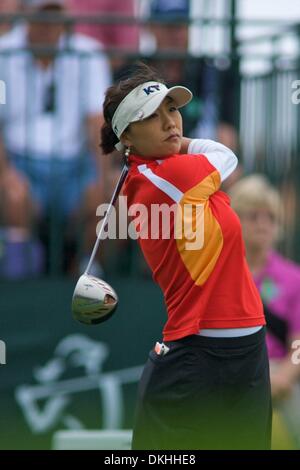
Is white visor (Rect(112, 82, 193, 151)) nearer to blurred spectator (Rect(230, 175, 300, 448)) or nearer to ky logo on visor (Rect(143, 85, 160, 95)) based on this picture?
ky logo on visor (Rect(143, 85, 160, 95))

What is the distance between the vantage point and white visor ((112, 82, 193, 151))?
14.3 ft

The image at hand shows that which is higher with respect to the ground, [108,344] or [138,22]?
[138,22]

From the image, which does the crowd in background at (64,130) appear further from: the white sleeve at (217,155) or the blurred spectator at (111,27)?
the white sleeve at (217,155)

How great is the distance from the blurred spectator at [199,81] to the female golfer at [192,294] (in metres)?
2.78

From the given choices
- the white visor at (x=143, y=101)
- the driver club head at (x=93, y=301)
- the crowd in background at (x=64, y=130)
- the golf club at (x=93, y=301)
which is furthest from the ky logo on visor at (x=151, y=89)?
the crowd in background at (x=64, y=130)

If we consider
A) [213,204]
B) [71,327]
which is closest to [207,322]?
[213,204]

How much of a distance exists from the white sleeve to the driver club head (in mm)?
613

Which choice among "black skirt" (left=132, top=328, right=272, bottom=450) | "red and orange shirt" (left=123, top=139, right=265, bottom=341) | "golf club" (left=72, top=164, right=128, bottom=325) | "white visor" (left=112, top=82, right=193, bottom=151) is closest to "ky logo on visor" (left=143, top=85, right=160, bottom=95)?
"white visor" (left=112, top=82, right=193, bottom=151)

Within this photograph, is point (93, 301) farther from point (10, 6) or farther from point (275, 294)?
point (10, 6)

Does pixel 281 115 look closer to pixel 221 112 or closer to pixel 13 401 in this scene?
pixel 221 112

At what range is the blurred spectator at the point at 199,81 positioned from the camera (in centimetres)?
731

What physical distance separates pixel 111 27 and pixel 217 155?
3.46 meters

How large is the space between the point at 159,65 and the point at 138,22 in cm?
29

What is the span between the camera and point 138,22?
23.8 ft
